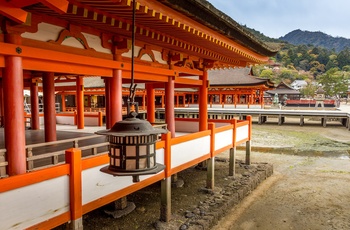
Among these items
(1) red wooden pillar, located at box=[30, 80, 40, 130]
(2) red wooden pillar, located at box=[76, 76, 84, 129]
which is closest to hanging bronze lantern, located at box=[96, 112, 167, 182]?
(2) red wooden pillar, located at box=[76, 76, 84, 129]

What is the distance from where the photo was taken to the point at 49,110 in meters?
8.35

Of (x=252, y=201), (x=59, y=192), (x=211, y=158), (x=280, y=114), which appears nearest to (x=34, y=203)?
(x=59, y=192)

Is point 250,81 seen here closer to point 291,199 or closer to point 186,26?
point 291,199

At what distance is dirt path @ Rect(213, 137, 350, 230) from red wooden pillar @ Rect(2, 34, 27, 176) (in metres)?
5.33

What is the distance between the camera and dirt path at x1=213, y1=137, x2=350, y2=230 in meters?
7.61

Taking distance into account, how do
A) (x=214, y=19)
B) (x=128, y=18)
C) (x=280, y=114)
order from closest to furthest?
1. (x=128, y=18)
2. (x=214, y=19)
3. (x=280, y=114)

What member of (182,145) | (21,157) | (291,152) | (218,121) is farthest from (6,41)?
(291,152)

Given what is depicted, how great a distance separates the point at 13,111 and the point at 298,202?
8.93 m

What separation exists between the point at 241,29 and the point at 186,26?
2626 millimetres

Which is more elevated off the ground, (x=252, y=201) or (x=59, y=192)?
(x=59, y=192)

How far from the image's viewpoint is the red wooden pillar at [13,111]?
4.34m

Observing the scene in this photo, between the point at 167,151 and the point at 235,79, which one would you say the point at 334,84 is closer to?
the point at 235,79

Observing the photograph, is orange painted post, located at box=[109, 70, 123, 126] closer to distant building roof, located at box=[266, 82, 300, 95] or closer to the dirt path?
the dirt path

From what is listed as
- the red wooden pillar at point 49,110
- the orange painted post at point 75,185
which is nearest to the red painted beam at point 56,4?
the orange painted post at point 75,185
